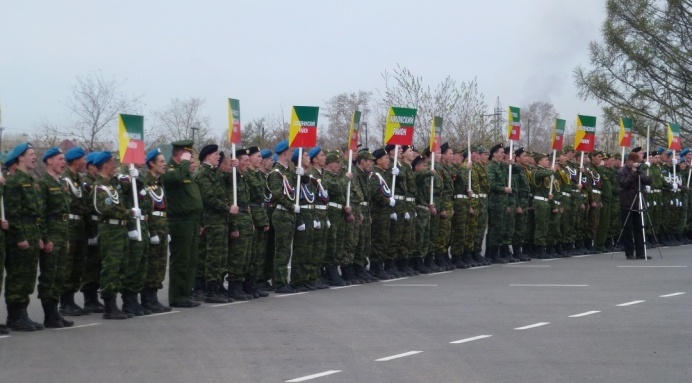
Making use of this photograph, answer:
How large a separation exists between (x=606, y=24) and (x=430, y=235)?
23972 mm

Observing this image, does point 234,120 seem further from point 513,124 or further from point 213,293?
point 513,124

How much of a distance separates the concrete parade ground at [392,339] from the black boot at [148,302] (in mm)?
318

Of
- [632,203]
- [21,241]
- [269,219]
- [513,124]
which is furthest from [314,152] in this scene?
[632,203]

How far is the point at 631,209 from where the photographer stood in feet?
73.3

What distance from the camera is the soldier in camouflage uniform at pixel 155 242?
1405 cm

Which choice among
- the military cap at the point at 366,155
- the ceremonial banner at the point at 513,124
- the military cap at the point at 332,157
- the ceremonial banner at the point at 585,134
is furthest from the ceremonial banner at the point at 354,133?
the ceremonial banner at the point at 585,134

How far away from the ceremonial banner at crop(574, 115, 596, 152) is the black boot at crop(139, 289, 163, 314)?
485 inches

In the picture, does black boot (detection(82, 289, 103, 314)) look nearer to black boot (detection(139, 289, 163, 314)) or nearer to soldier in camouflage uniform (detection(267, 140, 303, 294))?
black boot (detection(139, 289, 163, 314))

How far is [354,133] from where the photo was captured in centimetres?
1828

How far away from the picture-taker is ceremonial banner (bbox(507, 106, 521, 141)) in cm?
2244

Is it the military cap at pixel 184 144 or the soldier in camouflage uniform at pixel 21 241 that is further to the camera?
the military cap at pixel 184 144

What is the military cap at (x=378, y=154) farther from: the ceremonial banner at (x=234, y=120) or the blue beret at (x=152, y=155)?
the blue beret at (x=152, y=155)

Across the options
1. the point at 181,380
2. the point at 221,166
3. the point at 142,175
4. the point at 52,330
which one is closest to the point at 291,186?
the point at 221,166

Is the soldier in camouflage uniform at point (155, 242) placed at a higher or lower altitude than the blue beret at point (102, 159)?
lower
